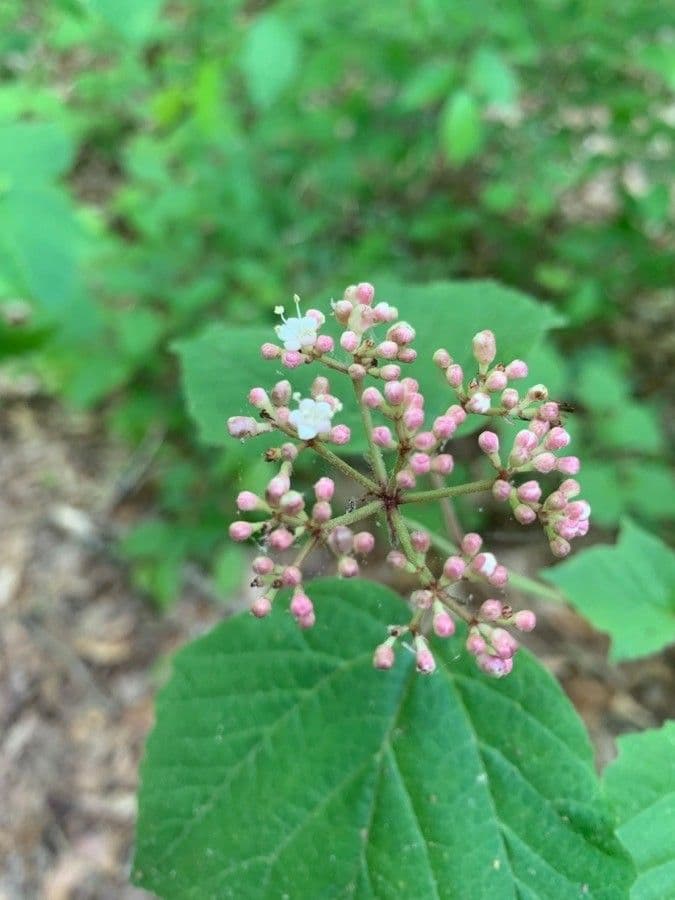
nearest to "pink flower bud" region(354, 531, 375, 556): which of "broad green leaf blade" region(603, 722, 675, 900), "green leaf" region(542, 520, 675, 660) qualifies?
"broad green leaf blade" region(603, 722, 675, 900)

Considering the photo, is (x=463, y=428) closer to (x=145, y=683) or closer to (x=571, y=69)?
(x=145, y=683)

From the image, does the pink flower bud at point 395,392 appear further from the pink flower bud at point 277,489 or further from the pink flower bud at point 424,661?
the pink flower bud at point 424,661

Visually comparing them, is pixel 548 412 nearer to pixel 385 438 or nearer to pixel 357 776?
pixel 385 438

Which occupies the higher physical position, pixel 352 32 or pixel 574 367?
pixel 352 32

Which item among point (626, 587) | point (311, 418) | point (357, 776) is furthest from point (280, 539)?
point (626, 587)

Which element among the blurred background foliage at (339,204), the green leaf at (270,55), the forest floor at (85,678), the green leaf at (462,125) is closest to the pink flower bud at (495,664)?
the blurred background foliage at (339,204)

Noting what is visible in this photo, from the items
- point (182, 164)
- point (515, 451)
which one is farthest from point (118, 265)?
point (515, 451)
